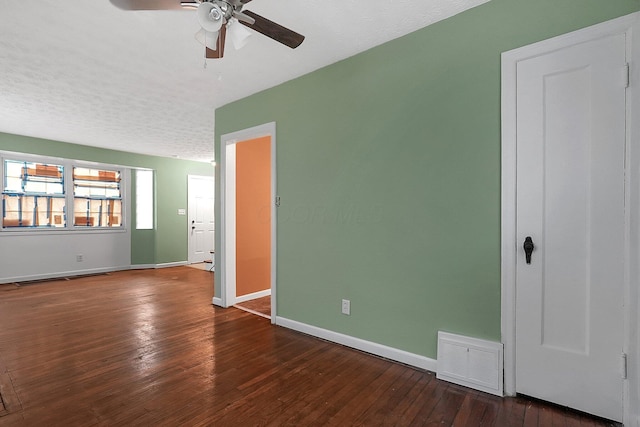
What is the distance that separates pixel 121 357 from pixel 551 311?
125 inches

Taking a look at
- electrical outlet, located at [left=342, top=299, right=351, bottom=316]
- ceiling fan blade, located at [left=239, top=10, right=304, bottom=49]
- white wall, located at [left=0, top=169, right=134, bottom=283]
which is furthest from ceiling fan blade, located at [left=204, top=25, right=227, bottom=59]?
white wall, located at [left=0, top=169, right=134, bottom=283]

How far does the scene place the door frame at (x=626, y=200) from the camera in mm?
1630

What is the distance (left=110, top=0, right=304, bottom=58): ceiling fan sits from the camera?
158cm

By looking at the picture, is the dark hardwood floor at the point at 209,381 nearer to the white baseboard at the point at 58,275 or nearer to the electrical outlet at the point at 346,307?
the electrical outlet at the point at 346,307

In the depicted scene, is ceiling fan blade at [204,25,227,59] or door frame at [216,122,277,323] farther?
door frame at [216,122,277,323]

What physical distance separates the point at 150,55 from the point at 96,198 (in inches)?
195

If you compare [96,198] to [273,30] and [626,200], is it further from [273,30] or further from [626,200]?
[626,200]

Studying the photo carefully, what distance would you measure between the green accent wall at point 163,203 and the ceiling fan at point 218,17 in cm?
569

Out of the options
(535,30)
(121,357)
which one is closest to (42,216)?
(121,357)

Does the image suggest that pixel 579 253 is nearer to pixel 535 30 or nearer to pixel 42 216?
pixel 535 30

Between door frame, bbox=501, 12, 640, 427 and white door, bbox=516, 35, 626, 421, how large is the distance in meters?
0.03

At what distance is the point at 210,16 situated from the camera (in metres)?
1.59

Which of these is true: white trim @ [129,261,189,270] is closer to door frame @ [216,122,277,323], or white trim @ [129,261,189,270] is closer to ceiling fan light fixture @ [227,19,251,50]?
door frame @ [216,122,277,323]

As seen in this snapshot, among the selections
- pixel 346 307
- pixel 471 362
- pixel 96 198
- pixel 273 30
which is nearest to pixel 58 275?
pixel 96 198
